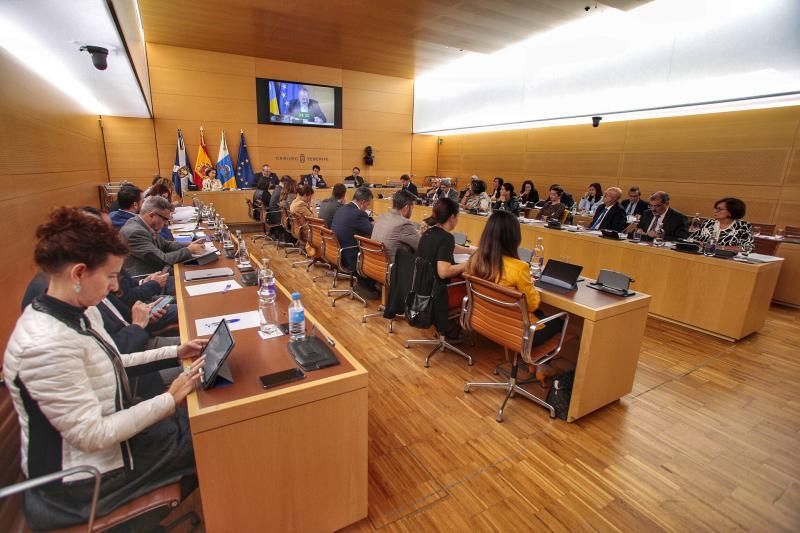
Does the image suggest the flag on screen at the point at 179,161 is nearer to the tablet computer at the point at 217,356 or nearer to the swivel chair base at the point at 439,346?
the swivel chair base at the point at 439,346

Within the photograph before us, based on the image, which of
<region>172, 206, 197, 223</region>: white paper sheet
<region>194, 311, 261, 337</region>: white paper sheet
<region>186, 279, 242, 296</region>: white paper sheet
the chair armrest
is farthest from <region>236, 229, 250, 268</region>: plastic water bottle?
<region>172, 206, 197, 223</region>: white paper sheet

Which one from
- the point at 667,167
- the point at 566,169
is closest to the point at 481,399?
the point at 667,167

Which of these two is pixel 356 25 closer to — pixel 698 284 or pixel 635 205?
pixel 635 205

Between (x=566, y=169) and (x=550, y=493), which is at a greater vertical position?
(x=566, y=169)

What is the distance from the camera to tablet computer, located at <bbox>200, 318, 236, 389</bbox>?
1.39 meters

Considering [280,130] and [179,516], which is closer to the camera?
[179,516]

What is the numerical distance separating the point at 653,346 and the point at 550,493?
2445 millimetres

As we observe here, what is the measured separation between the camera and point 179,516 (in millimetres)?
1729

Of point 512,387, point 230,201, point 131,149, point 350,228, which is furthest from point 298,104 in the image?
point 512,387

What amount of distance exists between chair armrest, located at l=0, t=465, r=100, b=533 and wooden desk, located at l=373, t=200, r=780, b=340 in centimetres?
488

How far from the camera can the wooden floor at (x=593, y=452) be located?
1.86 metres

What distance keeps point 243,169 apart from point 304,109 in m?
2.25

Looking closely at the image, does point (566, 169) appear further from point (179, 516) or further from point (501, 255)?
point (179, 516)

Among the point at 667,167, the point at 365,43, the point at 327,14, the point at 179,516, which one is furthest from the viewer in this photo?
the point at 365,43
